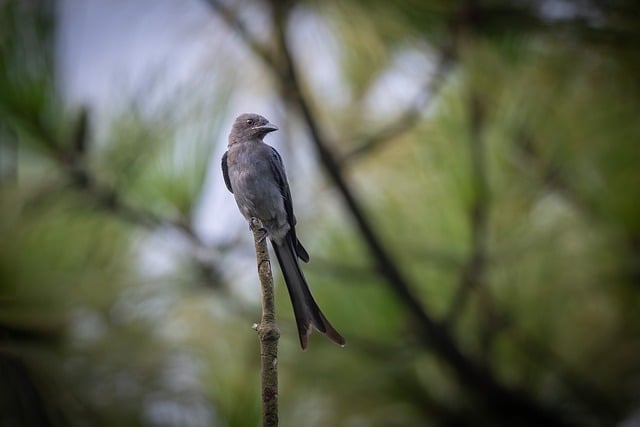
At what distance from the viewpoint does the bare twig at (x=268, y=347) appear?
128 cm

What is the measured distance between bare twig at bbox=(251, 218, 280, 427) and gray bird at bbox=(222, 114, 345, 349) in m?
0.58

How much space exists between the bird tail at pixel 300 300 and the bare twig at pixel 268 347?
0.09 m

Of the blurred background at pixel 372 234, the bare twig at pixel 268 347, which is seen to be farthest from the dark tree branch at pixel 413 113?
the bare twig at pixel 268 347

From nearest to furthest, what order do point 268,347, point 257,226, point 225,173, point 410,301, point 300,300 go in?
point 268,347 < point 300,300 < point 257,226 < point 225,173 < point 410,301

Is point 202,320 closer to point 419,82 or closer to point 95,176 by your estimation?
point 95,176

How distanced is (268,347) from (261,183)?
3.38 feet

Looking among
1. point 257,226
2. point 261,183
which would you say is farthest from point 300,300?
point 261,183

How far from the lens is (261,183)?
234 cm

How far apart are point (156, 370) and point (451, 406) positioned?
1.07 meters

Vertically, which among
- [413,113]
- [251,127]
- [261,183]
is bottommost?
[261,183]

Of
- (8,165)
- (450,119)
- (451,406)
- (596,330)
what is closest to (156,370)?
(8,165)

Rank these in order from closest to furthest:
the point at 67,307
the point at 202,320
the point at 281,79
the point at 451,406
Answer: the point at 67,307, the point at 281,79, the point at 451,406, the point at 202,320

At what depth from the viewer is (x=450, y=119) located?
2.93 metres

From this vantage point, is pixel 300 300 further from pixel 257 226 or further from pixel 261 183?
pixel 261 183
